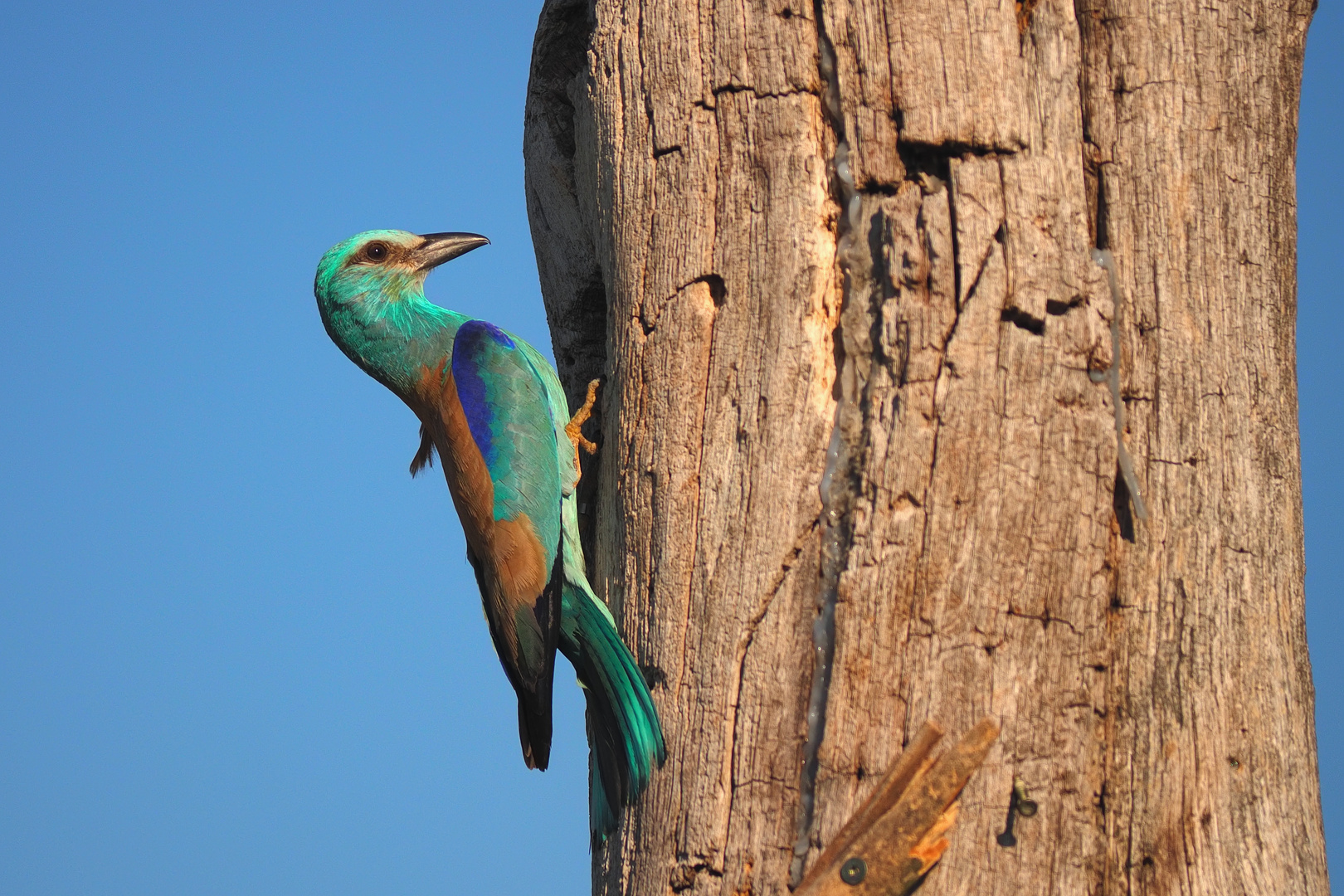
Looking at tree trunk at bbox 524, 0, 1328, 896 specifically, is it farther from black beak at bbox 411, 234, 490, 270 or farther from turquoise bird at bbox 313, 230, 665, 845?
black beak at bbox 411, 234, 490, 270

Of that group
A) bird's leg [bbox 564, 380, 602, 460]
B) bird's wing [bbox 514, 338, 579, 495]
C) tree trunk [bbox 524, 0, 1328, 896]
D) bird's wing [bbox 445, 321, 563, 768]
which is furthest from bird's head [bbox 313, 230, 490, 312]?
tree trunk [bbox 524, 0, 1328, 896]

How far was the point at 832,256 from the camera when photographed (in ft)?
8.41

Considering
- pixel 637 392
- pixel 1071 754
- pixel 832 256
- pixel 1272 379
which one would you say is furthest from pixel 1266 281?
pixel 637 392

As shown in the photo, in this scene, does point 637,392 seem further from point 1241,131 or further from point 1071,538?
point 1241,131

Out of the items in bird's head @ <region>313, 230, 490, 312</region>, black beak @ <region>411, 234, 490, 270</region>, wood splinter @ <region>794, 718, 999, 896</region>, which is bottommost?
wood splinter @ <region>794, 718, 999, 896</region>

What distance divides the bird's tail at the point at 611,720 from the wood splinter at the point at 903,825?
51 cm

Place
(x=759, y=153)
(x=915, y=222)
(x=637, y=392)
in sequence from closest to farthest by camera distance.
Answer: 1. (x=915, y=222)
2. (x=759, y=153)
3. (x=637, y=392)

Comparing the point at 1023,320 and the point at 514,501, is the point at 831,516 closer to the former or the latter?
the point at 1023,320

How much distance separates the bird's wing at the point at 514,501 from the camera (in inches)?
132

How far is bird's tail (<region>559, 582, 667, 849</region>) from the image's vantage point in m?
2.65

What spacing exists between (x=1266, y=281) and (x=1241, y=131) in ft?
1.14

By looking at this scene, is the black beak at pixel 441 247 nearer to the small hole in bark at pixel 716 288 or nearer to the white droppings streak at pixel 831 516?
the small hole in bark at pixel 716 288

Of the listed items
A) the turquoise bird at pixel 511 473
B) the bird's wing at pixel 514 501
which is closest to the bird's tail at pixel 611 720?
the turquoise bird at pixel 511 473

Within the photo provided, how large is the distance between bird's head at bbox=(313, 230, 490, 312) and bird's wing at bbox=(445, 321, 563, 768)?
0.49 metres
